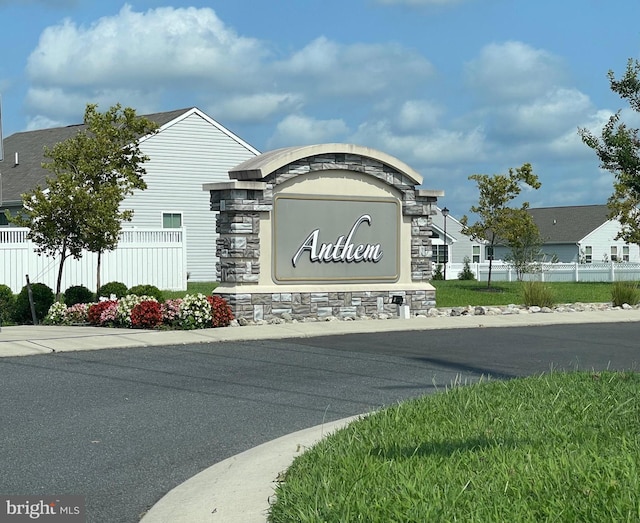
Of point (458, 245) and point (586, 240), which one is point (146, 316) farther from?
point (586, 240)

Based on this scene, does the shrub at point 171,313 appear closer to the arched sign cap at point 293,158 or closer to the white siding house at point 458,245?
the arched sign cap at point 293,158

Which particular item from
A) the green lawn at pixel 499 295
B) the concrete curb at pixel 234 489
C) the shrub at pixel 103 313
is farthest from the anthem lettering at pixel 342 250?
the concrete curb at pixel 234 489

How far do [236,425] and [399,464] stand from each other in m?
3.57

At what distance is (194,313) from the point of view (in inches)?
774

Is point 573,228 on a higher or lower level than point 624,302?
higher

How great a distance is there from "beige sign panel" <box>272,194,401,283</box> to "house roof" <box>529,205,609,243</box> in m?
46.1

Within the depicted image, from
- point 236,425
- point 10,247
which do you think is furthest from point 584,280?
point 236,425

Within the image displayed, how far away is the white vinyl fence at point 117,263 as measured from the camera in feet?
106

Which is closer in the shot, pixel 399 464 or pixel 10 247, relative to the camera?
pixel 399 464

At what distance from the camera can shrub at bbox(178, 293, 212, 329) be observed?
19580 mm

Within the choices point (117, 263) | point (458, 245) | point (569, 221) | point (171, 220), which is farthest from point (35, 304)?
point (569, 221)

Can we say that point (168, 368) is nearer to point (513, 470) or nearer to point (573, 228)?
point (513, 470)

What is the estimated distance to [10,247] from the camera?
3216cm

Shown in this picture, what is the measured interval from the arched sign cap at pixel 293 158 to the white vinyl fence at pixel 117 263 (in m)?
11.6
